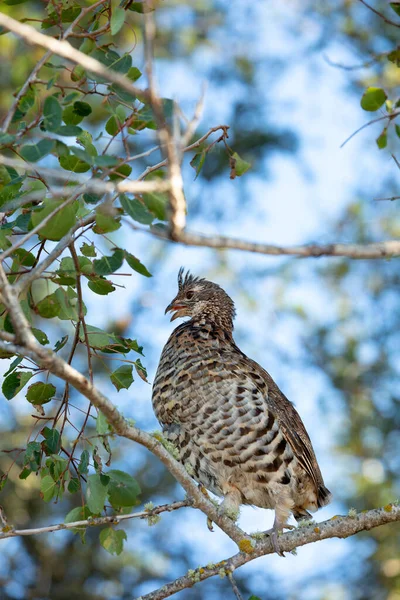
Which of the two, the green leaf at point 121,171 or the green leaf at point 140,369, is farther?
the green leaf at point 140,369

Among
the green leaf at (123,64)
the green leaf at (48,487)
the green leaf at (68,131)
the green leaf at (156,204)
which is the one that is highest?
the green leaf at (123,64)

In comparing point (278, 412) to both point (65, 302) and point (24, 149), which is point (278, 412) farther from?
point (24, 149)

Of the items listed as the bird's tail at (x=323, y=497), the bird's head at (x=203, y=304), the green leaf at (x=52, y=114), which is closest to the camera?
the green leaf at (x=52, y=114)

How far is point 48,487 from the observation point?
369 centimetres

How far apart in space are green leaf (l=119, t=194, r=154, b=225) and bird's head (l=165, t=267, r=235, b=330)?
3426 mm

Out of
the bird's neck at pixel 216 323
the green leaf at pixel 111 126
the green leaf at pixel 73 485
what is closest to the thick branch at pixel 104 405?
the green leaf at pixel 73 485

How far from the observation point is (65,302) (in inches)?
139

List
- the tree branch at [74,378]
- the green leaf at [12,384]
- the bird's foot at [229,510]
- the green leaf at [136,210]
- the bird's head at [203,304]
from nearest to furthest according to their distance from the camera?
the tree branch at [74,378], the green leaf at [136,210], the green leaf at [12,384], the bird's foot at [229,510], the bird's head at [203,304]

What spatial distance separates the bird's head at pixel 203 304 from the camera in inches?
255

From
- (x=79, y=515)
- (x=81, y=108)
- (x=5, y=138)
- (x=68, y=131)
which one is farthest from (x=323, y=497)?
(x=5, y=138)

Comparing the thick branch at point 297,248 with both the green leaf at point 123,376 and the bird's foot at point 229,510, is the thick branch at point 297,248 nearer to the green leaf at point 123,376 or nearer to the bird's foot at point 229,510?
the green leaf at point 123,376

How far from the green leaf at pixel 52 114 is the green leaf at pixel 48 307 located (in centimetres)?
86

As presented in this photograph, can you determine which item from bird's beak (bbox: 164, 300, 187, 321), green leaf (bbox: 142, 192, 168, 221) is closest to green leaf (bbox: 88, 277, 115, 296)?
green leaf (bbox: 142, 192, 168, 221)

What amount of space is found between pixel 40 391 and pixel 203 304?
2879 millimetres
